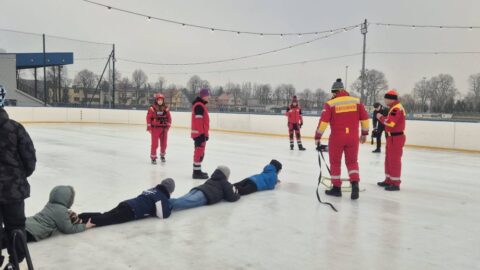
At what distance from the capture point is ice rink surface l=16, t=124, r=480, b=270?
122 inches

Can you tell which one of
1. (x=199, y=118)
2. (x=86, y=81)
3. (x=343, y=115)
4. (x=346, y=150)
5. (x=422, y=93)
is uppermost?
(x=86, y=81)

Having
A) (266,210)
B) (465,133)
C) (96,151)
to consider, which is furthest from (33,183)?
(465,133)

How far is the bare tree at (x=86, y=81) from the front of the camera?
2485 centimetres

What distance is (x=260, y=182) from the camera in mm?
5629

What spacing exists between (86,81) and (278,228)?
77.9 feet

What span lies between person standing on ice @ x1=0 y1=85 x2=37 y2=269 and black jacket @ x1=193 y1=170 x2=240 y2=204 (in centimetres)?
235

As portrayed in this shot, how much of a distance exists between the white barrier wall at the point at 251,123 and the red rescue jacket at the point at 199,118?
8769mm

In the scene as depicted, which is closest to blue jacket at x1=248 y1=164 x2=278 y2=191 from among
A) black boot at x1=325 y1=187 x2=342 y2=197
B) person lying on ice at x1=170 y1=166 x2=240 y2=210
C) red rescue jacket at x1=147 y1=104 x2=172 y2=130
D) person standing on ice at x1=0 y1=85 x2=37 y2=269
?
person lying on ice at x1=170 y1=166 x2=240 y2=210

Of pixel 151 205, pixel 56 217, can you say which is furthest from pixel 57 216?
pixel 151 205

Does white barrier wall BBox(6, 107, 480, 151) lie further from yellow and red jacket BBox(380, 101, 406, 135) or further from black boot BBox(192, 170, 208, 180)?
black boot BBox(192, 170, 208, 180)

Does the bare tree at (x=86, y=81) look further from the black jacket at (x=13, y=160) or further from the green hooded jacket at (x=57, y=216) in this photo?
the black jacket at (x=13, y=160)

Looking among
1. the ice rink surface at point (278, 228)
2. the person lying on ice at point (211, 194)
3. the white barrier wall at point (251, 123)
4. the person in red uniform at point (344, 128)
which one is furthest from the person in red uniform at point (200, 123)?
the white barrier wall at point (251, 123)

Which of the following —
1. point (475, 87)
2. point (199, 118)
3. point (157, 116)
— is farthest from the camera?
point (475, 87)

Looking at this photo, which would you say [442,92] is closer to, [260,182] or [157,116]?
[157,116]
